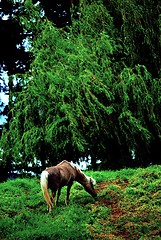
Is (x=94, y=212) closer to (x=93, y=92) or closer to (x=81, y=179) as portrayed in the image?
(x=81, y=179)

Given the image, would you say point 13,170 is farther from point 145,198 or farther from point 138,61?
point 145,198

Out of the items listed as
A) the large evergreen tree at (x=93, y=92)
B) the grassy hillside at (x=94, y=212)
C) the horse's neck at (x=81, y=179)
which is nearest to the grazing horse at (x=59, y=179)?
the horse's neck at (x=81, y=179)

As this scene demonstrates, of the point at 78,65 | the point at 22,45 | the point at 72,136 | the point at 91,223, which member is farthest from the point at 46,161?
the point at 22,45

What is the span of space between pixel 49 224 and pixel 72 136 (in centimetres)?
500

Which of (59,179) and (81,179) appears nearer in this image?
(59,179)

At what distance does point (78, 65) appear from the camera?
13391 mm

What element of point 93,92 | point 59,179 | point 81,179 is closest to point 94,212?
point 59,179

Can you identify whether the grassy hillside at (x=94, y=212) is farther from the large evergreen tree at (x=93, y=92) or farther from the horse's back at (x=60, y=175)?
the large evergreen tree at (x=93, y=92)

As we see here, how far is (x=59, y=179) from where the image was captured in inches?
363

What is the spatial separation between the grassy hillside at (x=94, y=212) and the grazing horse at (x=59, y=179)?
0.96 ft

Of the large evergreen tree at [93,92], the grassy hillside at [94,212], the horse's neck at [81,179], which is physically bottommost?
the grassy hillside at [94,212]

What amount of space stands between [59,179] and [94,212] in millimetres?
991

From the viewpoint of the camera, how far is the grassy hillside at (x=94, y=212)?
7.86 m

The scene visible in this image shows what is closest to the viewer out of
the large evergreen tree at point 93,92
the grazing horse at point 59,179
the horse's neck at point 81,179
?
the grazing horse at point 59,179
